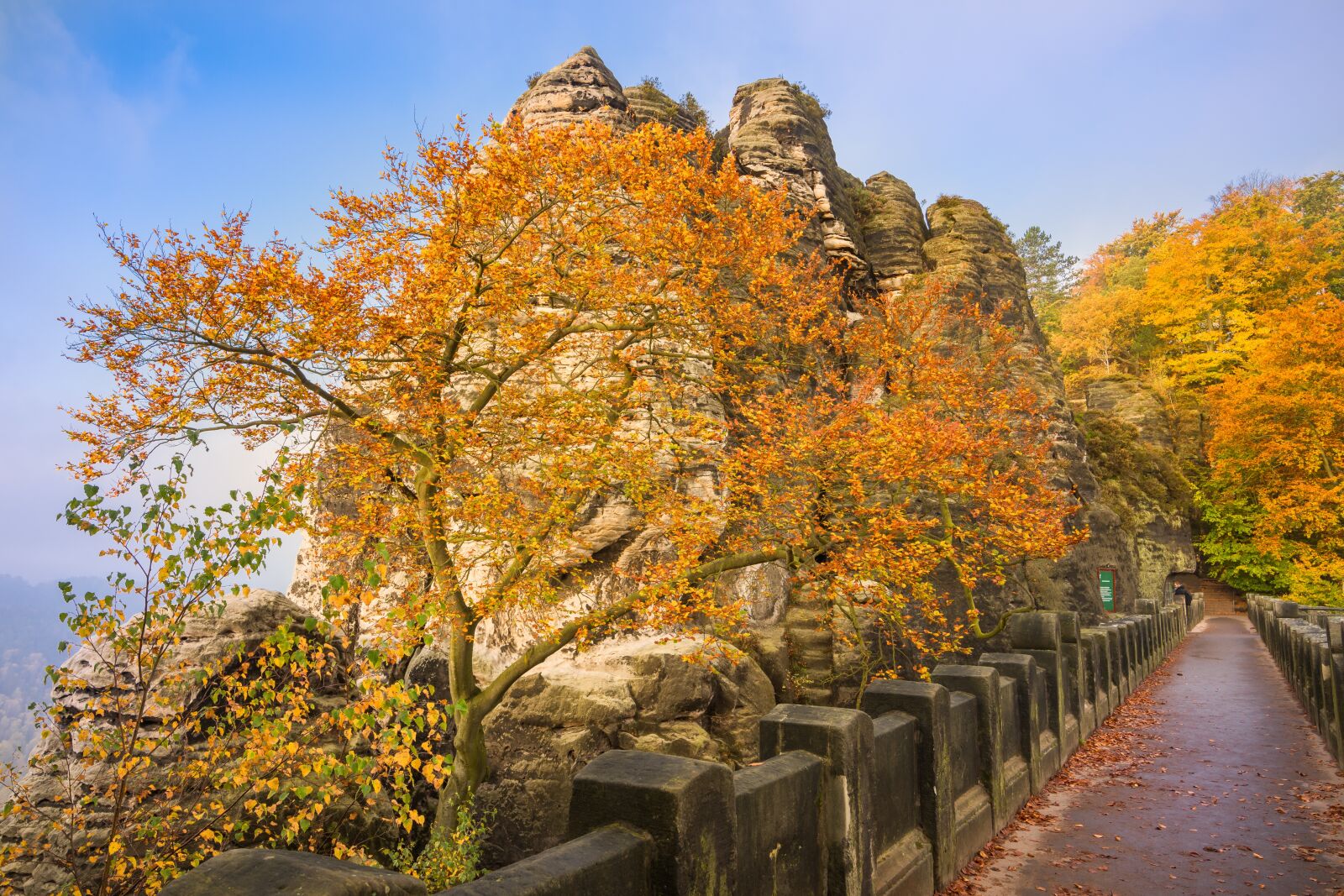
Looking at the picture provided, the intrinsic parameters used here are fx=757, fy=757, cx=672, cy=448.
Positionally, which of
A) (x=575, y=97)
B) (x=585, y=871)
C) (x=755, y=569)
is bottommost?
(x=585, y=871)

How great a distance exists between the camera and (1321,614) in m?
20.2

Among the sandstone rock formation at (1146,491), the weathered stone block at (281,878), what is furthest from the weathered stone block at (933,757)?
the sandstone rock formation at (1146,491)

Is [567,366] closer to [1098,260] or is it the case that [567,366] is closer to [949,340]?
[949,340]

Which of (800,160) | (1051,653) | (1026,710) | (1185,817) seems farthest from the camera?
(800,160)

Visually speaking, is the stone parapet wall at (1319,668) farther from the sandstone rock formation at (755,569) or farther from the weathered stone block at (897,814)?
the weathered stone block at (897,814)

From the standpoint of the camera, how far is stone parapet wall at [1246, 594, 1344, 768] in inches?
371

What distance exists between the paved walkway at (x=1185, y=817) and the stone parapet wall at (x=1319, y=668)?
330 millimetres

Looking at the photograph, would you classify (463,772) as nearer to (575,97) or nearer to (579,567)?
(579,567)

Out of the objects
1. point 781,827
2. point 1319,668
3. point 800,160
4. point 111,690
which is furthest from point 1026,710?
point 800,160

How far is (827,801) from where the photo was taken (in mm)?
4461

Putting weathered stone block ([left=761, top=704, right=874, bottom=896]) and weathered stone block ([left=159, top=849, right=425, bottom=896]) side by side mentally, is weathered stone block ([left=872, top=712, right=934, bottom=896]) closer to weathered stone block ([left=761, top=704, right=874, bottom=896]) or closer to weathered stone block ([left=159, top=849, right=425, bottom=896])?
weathered stone block ([left=761, top=704, right=874, bottom=896])

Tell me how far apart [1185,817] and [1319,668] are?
18.8ft

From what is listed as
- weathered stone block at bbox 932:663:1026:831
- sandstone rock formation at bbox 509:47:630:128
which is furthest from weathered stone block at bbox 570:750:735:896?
sandstone rock formation at bbox 509:47:630:128

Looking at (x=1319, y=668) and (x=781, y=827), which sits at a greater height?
(x=781, y=827)
